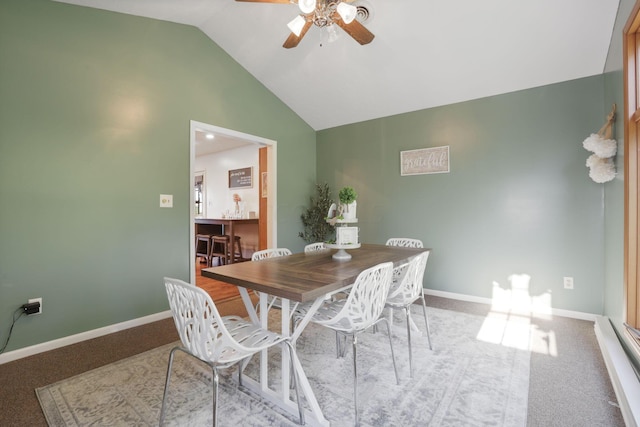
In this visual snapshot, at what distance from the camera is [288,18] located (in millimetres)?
3039

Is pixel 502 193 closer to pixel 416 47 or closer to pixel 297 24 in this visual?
pixel 416 47

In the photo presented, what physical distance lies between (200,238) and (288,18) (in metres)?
4.50

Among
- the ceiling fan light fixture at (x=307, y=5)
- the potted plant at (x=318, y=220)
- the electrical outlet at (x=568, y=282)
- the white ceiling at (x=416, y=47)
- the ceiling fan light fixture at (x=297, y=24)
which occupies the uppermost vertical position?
the white ceiling at (x=416, y=47)

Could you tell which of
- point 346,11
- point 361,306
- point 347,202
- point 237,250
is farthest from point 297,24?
point 237,250

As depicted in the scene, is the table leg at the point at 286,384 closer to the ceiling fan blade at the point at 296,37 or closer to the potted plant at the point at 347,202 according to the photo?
the potted plant at the point at 347,202

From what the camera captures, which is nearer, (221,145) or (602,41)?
(602,41)

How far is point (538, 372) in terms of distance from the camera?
2006 mm

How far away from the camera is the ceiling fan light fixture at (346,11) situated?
1951 mm

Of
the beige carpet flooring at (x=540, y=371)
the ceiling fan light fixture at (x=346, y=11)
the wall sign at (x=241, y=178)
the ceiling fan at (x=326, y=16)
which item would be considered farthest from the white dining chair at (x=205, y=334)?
the wall sign at (x=241, y=178)

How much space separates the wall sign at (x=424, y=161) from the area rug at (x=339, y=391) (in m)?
2.19

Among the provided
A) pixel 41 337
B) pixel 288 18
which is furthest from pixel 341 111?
pixel 41 337

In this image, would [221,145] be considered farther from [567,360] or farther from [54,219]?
[567,360]

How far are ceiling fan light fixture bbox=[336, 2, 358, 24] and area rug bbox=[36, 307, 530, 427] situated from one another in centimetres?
241

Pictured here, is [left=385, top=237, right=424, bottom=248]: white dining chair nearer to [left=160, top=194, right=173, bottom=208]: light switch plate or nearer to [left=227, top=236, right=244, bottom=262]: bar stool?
[left=160, top=194, right=173, bottom=208]: light switch plate
